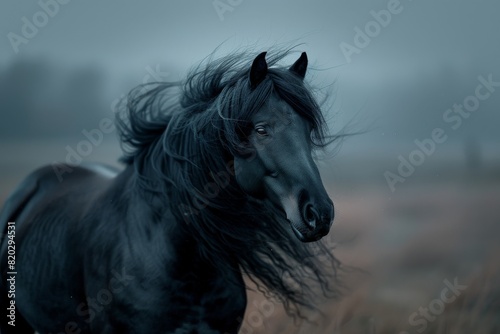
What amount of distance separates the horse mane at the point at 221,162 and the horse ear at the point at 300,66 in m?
0.06

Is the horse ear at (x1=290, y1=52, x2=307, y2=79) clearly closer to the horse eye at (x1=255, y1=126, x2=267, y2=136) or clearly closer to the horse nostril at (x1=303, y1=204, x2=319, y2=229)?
the horse eye at (x1=255, y1=126, x2=267, y2=136)

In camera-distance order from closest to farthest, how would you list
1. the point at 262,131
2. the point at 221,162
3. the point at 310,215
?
the point at 310,215 → the point at 262,131 → the point at 221,162

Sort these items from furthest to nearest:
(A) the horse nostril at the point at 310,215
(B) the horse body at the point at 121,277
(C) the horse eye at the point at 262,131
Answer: (B) the horse body at the point at 121,277, (C) the horse eye at the point at 262,131, (A) the horse nostril at the point at 310,215

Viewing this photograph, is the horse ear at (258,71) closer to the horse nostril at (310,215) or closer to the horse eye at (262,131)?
the horse eye at (262,131)

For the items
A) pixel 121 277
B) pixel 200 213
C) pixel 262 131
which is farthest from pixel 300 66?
pixel 121 277

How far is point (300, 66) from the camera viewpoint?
104 inches

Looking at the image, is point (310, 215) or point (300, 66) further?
point (300, 66)

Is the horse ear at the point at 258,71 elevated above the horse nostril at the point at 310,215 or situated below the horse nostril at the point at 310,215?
above

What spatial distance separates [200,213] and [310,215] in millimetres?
579

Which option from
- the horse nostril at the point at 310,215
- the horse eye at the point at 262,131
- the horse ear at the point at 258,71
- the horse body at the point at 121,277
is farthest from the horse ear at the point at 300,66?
the horse body at the point at 121,277

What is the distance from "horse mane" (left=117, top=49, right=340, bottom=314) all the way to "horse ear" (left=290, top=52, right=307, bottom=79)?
61 millimetres

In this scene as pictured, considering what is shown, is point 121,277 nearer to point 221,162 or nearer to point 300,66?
point 221,162

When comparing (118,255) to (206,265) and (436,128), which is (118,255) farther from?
(436,128)

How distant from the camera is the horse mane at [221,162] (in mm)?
2436
